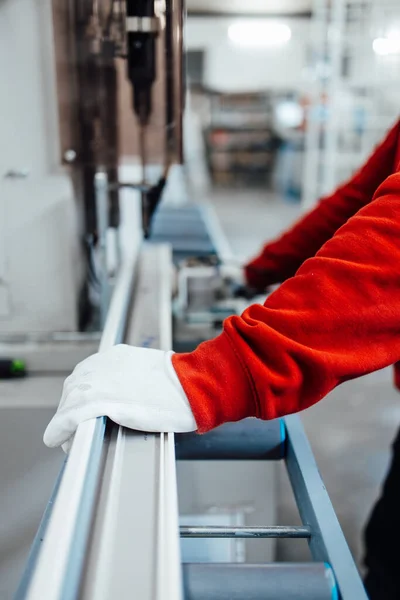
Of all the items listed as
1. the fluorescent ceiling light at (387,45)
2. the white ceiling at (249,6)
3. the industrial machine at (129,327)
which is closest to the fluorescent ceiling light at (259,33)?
the white ceiling at (249,6)

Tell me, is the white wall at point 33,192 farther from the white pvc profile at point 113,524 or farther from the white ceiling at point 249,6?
the white ceiling at point 249,6

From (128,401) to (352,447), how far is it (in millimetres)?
1927

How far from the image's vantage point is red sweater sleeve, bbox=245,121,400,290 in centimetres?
111

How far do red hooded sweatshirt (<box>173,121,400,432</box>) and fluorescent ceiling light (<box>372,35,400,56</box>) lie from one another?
166 inches

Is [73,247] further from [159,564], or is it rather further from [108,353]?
[159,564]

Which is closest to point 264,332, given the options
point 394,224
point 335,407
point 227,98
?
point 394,224

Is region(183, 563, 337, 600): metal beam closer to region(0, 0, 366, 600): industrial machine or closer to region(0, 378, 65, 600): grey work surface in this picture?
region(0, 0, 366, 600): industrial machine

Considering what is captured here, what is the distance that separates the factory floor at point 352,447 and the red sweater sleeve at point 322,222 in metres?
0.93

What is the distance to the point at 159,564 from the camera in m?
0.52

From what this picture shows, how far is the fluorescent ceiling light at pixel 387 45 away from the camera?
4.36 meters

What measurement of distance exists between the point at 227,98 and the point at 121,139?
9.13m

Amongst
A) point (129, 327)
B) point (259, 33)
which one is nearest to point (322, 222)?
point (129, 327)

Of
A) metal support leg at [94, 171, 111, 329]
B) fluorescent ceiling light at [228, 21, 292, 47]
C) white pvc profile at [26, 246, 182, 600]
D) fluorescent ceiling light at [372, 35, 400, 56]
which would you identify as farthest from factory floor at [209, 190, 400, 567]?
fluorescent ceiling light at [228, 21, 292, 47]

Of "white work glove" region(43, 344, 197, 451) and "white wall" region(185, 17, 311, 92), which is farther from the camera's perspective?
"white wall" region(185, 17, 311, 92)
